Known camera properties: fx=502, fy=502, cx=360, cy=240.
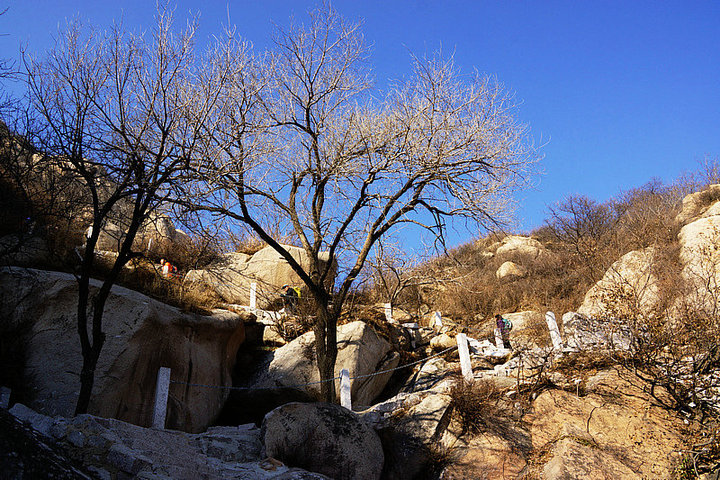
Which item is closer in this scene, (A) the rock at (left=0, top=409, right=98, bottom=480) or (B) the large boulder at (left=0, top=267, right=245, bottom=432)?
(A) the rock at (left=0, top=409, right=98, bottom=480)

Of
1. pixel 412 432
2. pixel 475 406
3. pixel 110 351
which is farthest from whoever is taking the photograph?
pixel 475 406

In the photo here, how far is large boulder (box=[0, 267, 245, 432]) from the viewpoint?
8.01 metres

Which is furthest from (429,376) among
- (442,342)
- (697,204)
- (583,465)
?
(697,204)

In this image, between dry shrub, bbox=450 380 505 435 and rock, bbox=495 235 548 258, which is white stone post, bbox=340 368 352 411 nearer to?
dry shrub, bbox=450 380 505 435

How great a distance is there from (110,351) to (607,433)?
8.47 metres

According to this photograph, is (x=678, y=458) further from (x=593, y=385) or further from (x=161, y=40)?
(x=161, y=40)

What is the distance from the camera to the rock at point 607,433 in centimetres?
763

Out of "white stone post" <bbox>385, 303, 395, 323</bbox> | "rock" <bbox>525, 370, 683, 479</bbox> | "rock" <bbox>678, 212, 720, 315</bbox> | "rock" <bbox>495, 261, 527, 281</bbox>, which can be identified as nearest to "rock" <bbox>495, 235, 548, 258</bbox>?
"rock" <bbox>495, 261, 527, 281</bbox>

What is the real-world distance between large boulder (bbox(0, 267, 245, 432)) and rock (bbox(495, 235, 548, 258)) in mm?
17887

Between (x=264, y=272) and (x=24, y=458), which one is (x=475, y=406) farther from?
(x=264, y=272)

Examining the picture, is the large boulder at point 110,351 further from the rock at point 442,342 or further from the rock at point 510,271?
the rock at point 510,271

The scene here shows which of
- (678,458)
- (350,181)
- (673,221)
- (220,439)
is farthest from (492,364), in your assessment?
(673,221)

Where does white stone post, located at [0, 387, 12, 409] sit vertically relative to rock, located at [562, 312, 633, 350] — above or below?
below

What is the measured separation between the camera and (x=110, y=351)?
854 cm
